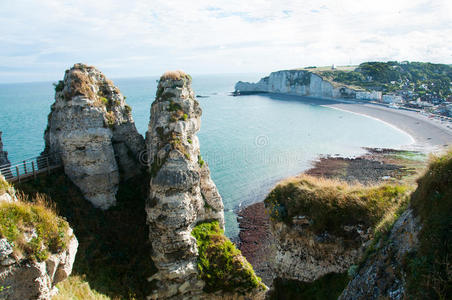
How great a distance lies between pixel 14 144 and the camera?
55.9 metres

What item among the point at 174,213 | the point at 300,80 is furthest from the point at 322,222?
the point at 300,80

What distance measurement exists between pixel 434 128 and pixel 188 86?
71.2 m

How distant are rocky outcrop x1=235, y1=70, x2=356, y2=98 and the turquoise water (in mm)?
18812

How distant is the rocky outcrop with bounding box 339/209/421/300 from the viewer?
251 inches

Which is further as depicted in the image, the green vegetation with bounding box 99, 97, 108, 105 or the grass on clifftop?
the green vegetation with bounding box 99, 97, 108, 105

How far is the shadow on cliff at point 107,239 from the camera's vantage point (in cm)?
1599

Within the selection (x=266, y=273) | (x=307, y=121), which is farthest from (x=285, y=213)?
(x=307, y=121)

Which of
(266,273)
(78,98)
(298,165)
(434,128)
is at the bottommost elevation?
(266,273)

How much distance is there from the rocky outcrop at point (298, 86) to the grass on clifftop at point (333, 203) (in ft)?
388

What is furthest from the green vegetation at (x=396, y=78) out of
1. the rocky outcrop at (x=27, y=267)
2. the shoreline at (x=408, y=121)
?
the rocky outcrop at (x=27, y=267)

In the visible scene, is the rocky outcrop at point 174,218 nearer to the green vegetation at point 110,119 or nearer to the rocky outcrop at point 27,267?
the green vegetation at point 110,119

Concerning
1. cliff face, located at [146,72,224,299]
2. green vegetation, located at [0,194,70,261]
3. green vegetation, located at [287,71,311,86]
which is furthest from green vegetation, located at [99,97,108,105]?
green vegetation, located at [287,71,311,86]

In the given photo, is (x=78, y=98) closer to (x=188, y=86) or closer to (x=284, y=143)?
(x=188, y=86)

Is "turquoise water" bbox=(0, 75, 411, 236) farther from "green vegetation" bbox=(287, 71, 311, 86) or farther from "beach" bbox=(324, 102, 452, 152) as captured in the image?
"green vegetation" bbox=(287, 71, 311, 86)
